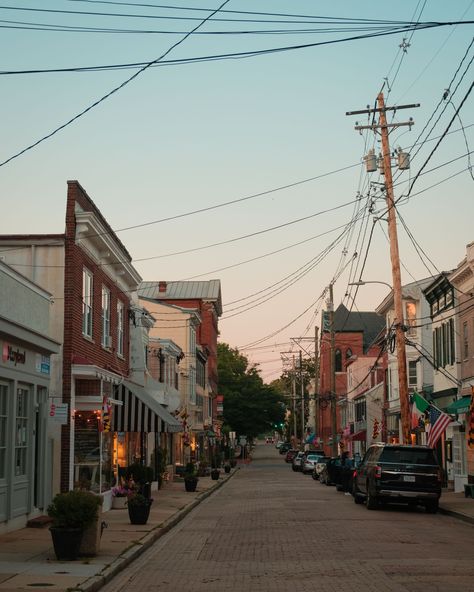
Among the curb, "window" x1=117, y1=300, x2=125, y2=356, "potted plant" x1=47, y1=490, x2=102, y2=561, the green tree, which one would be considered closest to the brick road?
the curb

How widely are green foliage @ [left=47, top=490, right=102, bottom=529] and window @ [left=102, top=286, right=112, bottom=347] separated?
541 inches

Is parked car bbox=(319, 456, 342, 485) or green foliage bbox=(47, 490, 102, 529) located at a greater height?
green foliage bbox=(47, 490, 102, 529)

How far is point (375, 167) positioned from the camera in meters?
30.1

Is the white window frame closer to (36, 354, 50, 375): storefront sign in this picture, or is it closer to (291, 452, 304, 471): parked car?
(36, 354, 50, 375): storefront sign

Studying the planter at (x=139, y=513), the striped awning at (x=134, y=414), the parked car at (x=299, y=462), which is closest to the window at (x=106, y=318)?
the striped awning at (x=134, y=414)

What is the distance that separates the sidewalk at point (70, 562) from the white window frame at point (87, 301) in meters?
5.44

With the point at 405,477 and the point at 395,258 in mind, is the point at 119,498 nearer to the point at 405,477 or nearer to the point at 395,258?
the point at 405,477

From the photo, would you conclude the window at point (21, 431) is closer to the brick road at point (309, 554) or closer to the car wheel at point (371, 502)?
the brick road at point (309, 554)

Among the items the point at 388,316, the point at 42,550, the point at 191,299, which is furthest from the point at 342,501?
the point at 191,299

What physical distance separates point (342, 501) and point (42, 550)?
16.5 m

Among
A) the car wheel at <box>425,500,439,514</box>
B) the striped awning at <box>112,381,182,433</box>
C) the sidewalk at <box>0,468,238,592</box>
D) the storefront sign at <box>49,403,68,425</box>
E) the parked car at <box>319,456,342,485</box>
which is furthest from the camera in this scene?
the parked car at <box>319,456,342,485</box>

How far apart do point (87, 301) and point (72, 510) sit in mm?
11958

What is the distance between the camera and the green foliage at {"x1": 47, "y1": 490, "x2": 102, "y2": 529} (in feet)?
42.6

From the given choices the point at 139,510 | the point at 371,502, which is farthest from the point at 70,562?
the point at 371,502
